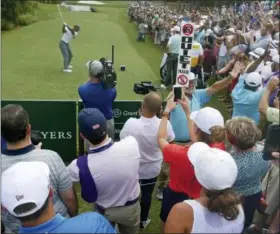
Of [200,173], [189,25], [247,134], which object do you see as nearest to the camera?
[200,173]

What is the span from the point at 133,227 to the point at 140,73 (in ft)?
33.0

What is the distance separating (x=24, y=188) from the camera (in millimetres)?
1887

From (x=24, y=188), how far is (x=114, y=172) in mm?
957

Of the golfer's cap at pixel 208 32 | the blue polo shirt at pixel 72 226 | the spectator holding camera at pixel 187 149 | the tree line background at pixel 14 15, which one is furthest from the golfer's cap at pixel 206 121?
the tree line background at pixel 14 15

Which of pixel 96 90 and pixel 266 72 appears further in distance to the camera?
pixel 96 90

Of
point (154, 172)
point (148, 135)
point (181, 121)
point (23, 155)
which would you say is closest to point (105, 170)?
point (23, 155)

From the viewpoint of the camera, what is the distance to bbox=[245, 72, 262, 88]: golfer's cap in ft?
15.5

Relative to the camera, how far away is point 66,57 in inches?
483

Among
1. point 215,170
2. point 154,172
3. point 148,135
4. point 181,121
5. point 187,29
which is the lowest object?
point 154,172

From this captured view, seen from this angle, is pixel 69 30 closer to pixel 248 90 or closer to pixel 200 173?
pixel 248 90

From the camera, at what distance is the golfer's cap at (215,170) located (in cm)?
211

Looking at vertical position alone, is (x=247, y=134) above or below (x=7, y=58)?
above

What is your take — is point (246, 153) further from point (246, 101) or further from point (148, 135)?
point (246, 101)

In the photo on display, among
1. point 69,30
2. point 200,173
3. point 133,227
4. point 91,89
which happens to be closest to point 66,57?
point 69,30
